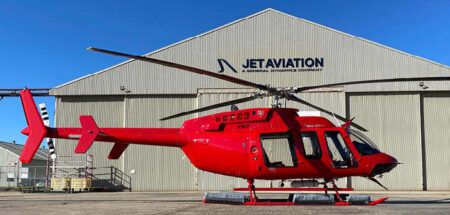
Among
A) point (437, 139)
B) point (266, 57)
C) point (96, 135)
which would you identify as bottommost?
point (96, 135)

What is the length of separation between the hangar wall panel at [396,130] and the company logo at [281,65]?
11.9 ft

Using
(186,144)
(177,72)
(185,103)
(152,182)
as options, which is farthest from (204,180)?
(186,144)

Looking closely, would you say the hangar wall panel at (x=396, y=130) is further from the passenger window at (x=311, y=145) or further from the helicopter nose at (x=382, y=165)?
the passenger window at (x=311, y=145)

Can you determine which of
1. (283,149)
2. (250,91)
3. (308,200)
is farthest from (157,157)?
(308,200)

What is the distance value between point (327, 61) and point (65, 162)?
20307 millimetres

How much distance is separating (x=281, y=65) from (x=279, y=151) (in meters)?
16.2

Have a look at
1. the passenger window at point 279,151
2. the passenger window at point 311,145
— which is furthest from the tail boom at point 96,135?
the passenger window at point 311,145

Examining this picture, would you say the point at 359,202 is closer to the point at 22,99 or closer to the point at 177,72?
the point at 22,99

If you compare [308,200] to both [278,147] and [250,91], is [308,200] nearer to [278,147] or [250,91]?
[278,147]

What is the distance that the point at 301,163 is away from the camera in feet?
47.4

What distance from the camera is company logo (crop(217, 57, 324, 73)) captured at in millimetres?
30516

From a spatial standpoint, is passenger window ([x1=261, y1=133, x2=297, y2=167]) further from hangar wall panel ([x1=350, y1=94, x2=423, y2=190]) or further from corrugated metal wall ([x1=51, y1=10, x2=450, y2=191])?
hangar wall panel ([x1=350, y1=94, x2=423, y2=190])

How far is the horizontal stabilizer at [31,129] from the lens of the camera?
1560cm

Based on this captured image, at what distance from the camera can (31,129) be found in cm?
1638
